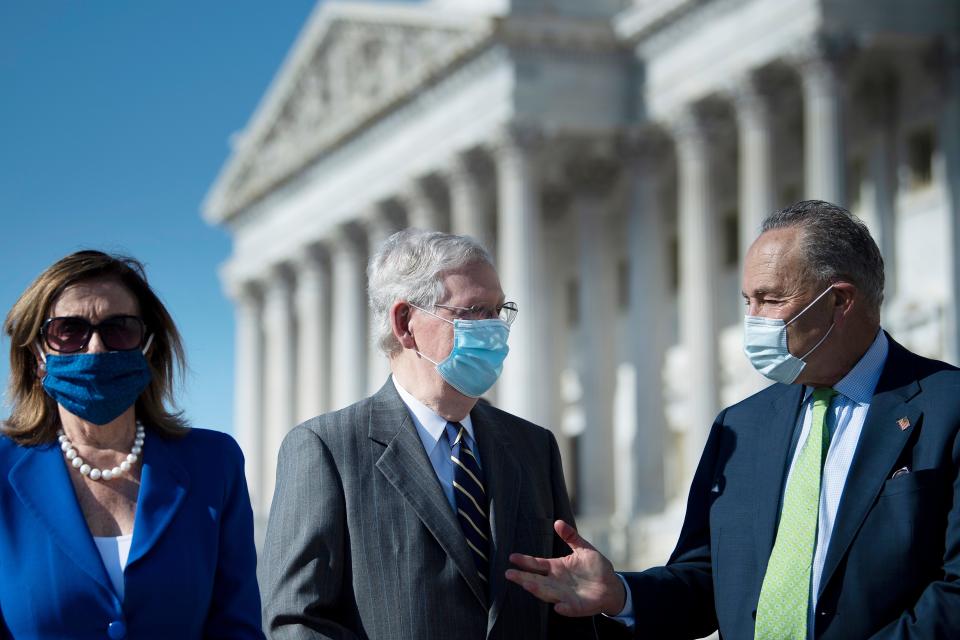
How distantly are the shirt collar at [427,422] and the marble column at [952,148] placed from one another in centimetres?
2503

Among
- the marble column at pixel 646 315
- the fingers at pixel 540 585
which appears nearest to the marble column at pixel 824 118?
the marble column at pixel 646 315

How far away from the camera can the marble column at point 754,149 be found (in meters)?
32.3

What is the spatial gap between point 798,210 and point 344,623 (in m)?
2.76

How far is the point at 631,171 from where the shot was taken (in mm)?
37594

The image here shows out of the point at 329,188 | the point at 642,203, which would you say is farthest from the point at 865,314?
the point at 329,188

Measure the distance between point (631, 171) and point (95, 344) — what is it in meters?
31.9

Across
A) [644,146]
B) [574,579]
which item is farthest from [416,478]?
[644,146]

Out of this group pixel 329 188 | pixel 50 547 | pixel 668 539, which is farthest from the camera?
pixel 329 188

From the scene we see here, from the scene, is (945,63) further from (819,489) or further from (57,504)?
(57,504)

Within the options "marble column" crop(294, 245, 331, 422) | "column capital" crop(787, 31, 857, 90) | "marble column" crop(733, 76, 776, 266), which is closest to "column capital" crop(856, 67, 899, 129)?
"marble column" crop(733, 76, 776, 266)

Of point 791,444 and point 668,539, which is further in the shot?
point 668,539

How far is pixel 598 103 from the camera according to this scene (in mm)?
37594

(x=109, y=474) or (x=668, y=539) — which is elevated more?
(x=109, y=474)

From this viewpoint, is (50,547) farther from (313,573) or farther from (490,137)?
(490,137)
